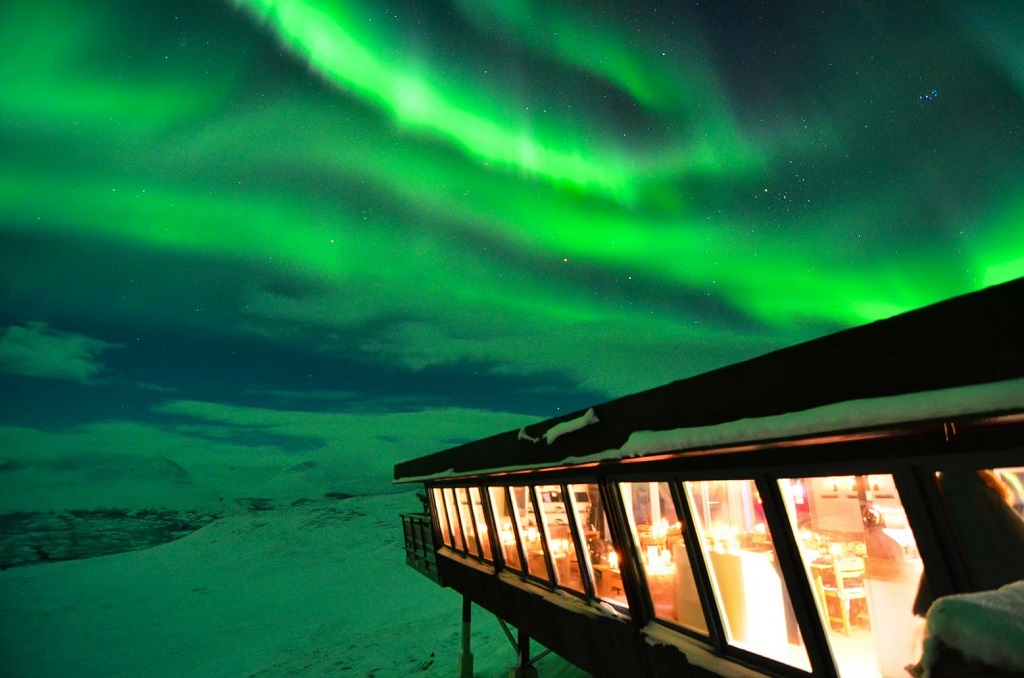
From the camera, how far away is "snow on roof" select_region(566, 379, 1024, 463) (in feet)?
9.95

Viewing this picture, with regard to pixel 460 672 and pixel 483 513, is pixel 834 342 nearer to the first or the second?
pixel 483 513

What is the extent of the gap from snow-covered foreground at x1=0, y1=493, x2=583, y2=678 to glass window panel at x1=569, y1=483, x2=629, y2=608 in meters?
8.70

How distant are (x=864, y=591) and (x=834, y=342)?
2.42 m

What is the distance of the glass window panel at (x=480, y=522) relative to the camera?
13641mm

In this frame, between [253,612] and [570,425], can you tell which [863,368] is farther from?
[253,612]

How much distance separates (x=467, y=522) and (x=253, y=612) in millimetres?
30883

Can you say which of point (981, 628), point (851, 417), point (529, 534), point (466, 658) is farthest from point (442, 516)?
point (981, 628)

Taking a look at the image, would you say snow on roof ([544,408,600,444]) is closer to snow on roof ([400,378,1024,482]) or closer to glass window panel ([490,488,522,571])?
snow on roof ([400,378,1024,482])

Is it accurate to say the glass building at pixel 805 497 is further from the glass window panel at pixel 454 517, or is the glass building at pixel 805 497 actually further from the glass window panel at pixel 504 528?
the glass window panel at pixel 454 517

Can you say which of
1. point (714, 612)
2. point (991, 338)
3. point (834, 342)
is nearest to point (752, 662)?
point (714, 612)

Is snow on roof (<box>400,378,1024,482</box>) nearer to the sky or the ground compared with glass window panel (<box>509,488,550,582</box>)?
nearer to the sky

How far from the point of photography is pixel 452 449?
13.9 m

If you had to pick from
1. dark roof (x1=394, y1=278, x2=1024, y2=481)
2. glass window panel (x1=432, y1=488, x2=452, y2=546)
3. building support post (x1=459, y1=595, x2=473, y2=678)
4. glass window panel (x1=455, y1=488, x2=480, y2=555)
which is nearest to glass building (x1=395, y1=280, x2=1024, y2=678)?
dark roof (x1=394, y1=278, x2=1024, y2=481)

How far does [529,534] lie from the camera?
11.4 m
